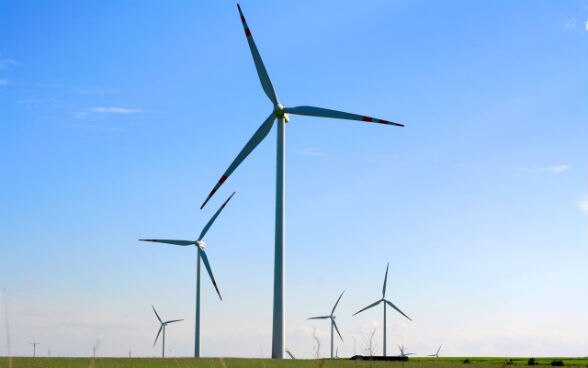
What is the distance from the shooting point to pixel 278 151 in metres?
58.8

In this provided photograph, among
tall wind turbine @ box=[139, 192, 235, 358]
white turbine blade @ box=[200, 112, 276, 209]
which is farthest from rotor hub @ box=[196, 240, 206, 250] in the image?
white turbine blade @ box=[200, 112, 276, 209]

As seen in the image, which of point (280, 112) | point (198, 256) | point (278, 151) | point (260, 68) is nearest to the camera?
point (278, 151)

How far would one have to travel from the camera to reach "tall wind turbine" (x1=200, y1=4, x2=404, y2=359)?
5419 centimetres

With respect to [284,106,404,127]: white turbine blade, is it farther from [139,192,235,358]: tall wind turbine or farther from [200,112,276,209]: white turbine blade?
[139,192,235,358]: tall wind turbine

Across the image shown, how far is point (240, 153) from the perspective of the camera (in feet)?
205

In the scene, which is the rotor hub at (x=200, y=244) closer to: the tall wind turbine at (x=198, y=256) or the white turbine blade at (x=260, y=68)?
the tall wind turbine at (x=198, y=256)

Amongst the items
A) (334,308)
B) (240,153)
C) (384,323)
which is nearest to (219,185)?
(240,153)

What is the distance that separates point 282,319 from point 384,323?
62.1m

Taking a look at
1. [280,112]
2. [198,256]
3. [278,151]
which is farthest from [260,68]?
[198,256]

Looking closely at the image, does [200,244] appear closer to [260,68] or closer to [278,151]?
[260,68]

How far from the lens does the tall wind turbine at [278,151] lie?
5419cm

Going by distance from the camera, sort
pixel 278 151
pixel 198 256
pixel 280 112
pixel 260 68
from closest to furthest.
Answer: pixel 278 151 → pixel 280 112 → pixel 260 68 → pixel 198 256

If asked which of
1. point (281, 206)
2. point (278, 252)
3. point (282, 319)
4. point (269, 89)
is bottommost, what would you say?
point (282, 319)

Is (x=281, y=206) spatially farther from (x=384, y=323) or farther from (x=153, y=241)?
(x=384, y=323)
